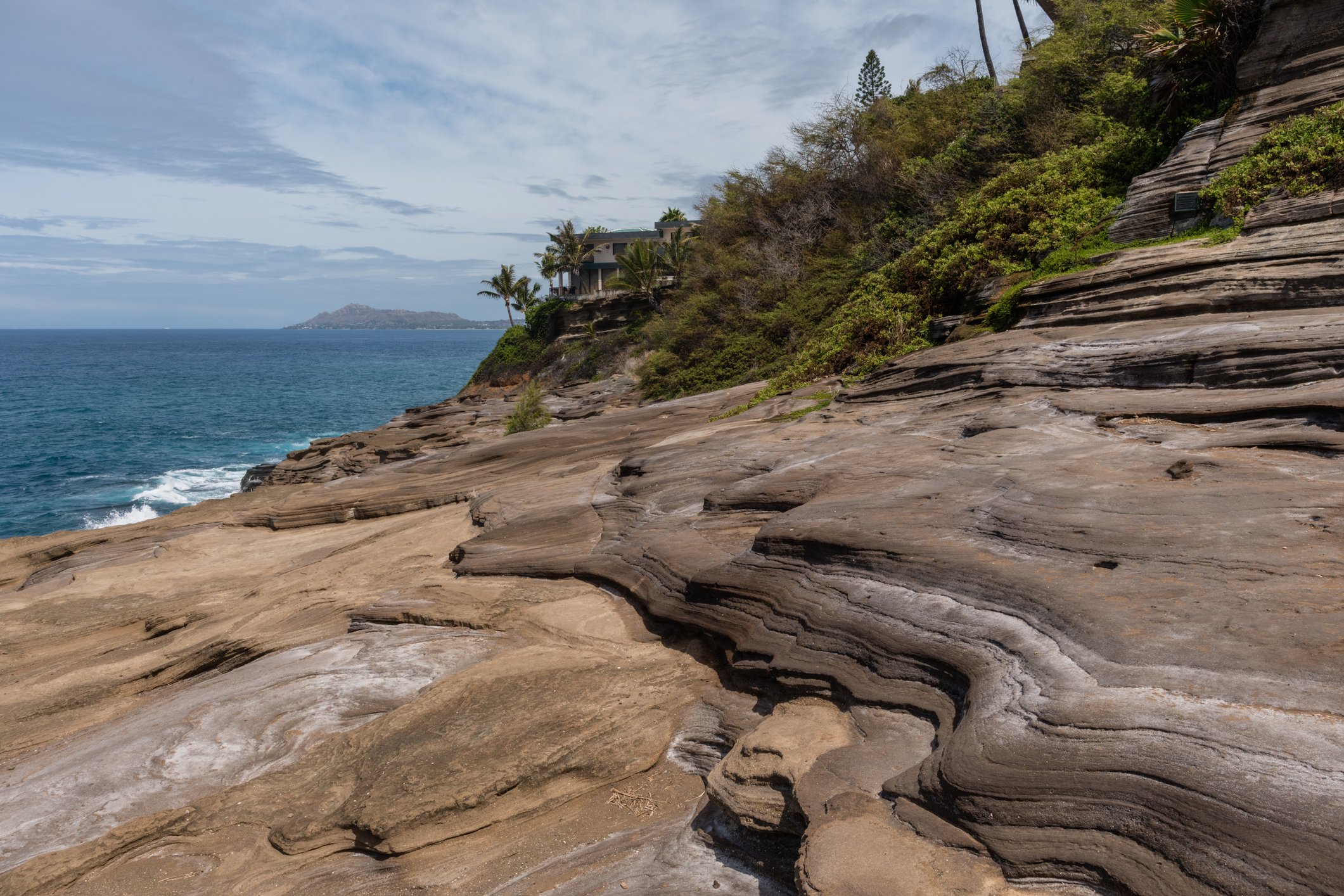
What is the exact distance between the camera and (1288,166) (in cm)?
1312

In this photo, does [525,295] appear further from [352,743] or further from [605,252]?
[352,743]

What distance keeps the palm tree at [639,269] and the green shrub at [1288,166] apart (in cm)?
4566

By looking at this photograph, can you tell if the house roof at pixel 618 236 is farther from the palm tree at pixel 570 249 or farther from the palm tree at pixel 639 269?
the palm tree at pixel 639 269

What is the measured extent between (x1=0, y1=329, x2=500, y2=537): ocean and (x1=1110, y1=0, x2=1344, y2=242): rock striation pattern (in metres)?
36.7

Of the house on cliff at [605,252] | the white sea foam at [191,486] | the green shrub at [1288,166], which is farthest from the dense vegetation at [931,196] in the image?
the house on cliff at [605,252]

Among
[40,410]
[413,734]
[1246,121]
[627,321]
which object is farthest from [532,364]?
[413,734]

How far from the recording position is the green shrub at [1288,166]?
40.3ft

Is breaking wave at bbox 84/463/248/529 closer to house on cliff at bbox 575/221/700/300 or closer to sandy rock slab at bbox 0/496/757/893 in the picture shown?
sandy rock slab at bbox 0/496/757/893

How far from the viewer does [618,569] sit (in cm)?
1051

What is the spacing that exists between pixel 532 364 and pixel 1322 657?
215 ft

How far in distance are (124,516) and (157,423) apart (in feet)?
109

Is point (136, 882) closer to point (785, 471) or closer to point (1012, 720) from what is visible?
point (1012, 720)

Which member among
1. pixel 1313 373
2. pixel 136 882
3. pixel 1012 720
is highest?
pixel 1313 373

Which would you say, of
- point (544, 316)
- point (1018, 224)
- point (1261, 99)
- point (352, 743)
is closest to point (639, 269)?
point (544, 316)
